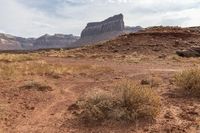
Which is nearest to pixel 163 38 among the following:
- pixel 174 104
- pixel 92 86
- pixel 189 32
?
pixel 189 32

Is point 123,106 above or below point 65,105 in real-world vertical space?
above

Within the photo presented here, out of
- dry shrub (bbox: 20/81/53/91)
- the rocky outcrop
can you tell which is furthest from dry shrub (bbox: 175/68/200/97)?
the rocky outcrop

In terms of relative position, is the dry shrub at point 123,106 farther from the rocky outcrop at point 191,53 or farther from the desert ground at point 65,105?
the rocky outcrop at point 191,53

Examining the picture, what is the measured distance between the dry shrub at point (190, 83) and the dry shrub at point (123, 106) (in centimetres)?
205

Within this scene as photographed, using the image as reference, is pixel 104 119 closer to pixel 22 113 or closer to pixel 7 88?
pixel 22 113

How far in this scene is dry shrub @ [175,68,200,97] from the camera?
40.3 ft

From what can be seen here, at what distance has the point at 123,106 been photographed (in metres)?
10.5

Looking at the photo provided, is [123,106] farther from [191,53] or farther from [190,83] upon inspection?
[191,53]

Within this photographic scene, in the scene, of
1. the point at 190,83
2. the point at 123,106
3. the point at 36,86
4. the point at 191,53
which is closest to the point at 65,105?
the point at 123,106

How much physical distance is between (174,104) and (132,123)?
2121 millimetres

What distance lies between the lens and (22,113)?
11.6 meters

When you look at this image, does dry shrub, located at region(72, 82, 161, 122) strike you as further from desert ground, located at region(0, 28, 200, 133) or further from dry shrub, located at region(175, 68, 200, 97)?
dry shrub, located at region(175, 68, 200, 97)

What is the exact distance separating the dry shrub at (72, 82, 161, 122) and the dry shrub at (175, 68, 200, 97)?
205 cm

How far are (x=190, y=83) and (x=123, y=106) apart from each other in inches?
120
